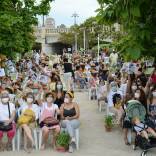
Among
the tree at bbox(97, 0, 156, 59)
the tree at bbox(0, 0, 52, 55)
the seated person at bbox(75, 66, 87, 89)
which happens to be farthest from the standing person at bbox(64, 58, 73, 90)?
the tree at bbox(97, 0, 156, 59)

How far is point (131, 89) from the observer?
14500 mm

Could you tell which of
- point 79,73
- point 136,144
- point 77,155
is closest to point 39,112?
point 77,155

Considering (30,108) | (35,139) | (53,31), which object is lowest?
(35,139)

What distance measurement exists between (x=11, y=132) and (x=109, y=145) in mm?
2464

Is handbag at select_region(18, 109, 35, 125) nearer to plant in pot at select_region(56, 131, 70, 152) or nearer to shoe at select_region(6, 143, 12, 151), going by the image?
shoe at select_region(6, 143, 12, 151)

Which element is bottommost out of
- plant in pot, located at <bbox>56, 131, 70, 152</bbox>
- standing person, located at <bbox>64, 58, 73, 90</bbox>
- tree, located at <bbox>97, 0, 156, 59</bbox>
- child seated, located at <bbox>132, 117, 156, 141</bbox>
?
plant in pot, located at <bbox>56, 131, 70, 152</bbox>

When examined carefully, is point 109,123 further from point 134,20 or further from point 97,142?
point 134,20

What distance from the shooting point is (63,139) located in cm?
1197

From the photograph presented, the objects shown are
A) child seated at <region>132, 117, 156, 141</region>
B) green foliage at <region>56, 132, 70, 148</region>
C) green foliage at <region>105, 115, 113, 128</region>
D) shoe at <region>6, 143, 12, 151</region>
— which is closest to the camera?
child seated at <region>132, 117, 156, 141</region>

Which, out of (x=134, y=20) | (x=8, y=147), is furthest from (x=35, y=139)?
(x=134, y=20)

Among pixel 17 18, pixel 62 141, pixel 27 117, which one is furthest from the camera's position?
pixel 17 18

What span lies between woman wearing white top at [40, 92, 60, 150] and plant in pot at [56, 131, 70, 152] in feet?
0.69

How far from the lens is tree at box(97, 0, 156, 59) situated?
6922 mm

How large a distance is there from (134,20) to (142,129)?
4.89 meters
